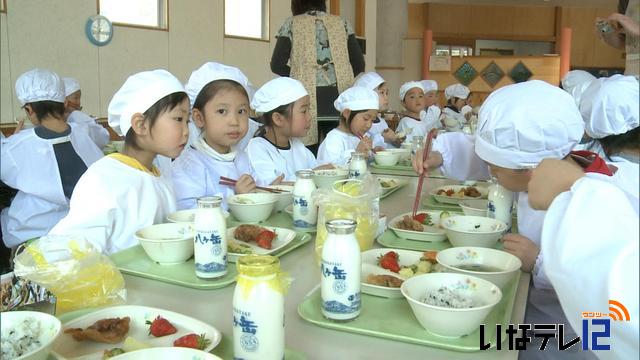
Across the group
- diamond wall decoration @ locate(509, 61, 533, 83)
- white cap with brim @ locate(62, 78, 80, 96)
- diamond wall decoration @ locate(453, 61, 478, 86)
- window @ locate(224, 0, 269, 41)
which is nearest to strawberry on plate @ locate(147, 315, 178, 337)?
white cap with brim @ locate(62, 78, 80, 96)

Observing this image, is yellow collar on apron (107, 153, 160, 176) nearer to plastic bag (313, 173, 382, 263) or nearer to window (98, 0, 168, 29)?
plastic bag (313, 173, 382, 263)

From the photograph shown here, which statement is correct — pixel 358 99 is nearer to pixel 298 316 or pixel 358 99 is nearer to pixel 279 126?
pixel 279 126

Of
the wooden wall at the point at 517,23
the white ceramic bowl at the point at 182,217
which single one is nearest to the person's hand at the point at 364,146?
the white ceramic bowl at the point at 182,217

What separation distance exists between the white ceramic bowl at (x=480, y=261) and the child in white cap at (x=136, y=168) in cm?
102

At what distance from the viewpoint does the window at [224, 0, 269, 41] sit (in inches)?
266

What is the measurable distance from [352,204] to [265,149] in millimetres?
1686

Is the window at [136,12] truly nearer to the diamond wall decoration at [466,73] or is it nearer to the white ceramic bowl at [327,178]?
the white ceramic bowl at [327,178]

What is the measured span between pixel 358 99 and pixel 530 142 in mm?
2396

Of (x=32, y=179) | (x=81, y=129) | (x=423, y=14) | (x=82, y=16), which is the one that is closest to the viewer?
(x=32, y=179)

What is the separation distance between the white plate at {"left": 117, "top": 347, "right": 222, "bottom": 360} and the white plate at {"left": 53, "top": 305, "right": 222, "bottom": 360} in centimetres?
6

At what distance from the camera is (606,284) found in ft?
2.77

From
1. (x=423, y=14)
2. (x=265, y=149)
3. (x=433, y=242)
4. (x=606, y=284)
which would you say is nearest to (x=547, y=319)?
(x=433, y=242)

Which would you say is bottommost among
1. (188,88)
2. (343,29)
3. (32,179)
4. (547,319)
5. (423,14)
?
(547,319)

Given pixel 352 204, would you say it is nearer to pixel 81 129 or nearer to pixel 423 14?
pixel 81 129
